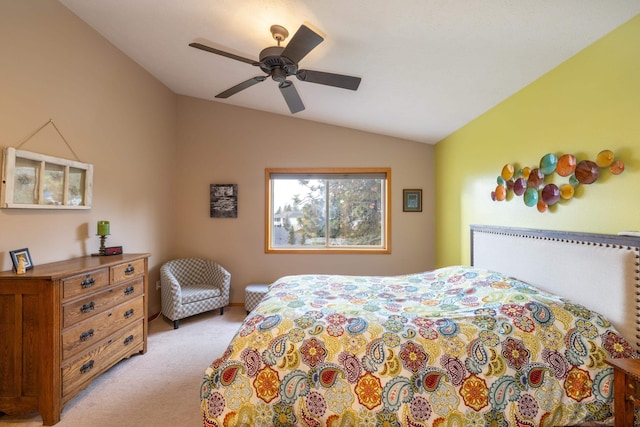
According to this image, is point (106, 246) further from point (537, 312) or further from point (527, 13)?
point (527, 13)

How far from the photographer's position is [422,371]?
1.46 m

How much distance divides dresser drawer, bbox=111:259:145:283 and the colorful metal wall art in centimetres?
349

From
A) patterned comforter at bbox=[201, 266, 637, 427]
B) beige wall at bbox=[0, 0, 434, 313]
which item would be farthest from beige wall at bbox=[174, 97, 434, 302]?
patterned comforter at bbox=[201, 266, 637, 427]

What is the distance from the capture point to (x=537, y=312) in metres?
1.66

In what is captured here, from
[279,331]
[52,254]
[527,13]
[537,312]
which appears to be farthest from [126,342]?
[527,13]

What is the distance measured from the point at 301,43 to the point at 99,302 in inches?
94.5

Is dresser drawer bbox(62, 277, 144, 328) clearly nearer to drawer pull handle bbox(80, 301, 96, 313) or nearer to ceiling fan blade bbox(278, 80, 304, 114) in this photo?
drawer pull handle bbox(80, 301, 96, 313)

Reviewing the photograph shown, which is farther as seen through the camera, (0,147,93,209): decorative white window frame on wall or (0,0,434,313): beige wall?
(0,0,434,313): beige wall

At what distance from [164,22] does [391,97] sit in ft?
7.27

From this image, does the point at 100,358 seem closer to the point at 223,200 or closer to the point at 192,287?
the point at 192,287

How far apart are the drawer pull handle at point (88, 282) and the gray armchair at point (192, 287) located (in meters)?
1.22

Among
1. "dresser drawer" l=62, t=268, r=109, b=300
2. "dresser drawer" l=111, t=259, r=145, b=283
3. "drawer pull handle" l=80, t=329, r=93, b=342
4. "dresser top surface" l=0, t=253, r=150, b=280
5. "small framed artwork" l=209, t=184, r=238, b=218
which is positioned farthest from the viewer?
"small framed artwork" l=209, t=184, r=238, b=218

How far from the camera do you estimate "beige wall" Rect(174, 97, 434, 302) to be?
13.6 ft

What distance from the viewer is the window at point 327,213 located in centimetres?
427
